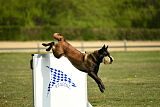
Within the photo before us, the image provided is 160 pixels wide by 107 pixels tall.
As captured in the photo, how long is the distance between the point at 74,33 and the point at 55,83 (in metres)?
37.7

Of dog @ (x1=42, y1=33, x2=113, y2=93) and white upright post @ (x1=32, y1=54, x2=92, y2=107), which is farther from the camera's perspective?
white upright post @ (x1=32, y1=54, x2=92, y2=107)

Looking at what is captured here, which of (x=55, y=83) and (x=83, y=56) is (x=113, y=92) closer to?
(x=55, y=83)

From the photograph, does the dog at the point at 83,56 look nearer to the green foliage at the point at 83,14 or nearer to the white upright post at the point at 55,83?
the white upright post at the point at 55,83

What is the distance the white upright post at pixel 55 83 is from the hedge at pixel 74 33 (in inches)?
1453

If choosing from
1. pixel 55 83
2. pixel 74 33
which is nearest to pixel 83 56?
pixel 55 83

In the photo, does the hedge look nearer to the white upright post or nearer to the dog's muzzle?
the white upright post

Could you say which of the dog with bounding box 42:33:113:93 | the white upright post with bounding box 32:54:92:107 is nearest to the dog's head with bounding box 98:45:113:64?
the dog with bounding box 42:33:113:93

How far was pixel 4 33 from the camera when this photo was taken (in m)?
44.1

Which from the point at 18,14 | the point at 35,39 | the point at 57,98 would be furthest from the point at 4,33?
the point at 57,98

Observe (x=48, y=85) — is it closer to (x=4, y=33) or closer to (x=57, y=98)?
(x=57, y=98)

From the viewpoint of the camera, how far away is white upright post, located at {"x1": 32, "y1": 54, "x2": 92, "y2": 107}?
7055 mm

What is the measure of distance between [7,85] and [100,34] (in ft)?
111

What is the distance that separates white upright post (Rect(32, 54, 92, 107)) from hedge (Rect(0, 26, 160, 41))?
36905 millimetres

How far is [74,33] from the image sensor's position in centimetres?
4466
